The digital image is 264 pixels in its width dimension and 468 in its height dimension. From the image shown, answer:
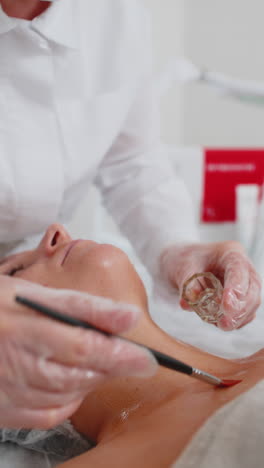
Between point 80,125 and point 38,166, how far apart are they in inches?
5.6

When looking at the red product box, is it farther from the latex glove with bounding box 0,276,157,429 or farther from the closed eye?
the latex glove with bounding box 0,276,157,429

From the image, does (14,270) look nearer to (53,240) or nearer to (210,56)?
(53,240)

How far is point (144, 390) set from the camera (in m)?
0.82

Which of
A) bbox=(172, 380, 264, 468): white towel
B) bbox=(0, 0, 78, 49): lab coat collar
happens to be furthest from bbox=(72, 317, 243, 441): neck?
bbox=(0, 0, 78, 49): lab coat collar

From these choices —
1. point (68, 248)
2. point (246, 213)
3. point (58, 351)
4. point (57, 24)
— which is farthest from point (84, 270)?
point (246, 213)

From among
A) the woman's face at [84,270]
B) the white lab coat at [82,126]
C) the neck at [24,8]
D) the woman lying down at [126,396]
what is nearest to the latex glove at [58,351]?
the woman lying down at [126,396]

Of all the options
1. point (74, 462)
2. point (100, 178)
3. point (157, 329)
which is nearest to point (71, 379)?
point (74, 462)

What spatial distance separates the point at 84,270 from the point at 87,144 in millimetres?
350

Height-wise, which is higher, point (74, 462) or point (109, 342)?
point (109, 342)

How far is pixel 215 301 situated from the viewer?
92 cm

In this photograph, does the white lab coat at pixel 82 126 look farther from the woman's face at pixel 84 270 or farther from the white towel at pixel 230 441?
the white towel at pixel 230 441

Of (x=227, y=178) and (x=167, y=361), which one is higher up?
(x=167, y=361)

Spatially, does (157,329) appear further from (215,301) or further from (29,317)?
(29,317)

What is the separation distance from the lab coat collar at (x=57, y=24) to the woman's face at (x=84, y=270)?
0.34 m
